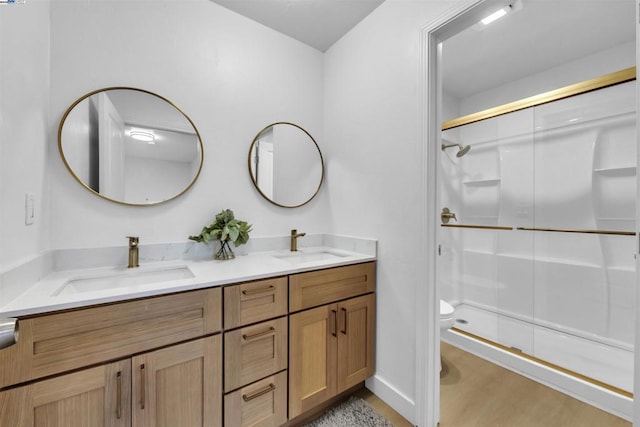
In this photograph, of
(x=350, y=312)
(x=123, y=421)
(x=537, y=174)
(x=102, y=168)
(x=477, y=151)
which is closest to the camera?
(x=123, y=421)

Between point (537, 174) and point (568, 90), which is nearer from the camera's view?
point (568, 90)

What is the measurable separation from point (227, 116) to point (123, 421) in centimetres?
162

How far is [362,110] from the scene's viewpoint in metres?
1.81

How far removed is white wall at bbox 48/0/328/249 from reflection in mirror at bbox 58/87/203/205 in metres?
A: 0.05

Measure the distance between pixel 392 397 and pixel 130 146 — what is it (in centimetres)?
211

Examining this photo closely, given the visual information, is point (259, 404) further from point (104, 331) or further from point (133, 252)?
point (133, 252)

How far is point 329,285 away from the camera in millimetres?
1477

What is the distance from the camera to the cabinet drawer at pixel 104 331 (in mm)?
801

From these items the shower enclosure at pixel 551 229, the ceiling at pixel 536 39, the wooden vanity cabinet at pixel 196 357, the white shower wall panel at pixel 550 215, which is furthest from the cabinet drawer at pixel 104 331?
the ceiling at pixel 536 39

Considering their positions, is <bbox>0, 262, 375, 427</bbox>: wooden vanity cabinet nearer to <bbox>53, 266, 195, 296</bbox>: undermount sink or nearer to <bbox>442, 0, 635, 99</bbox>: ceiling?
<bbox>53, 266, 195, 296</bbox>: undermount sink

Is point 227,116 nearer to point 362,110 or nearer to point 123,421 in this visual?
point 362,110

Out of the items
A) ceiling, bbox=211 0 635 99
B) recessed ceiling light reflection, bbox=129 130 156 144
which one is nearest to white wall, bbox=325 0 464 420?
ceiling, bbox=211 0 635 99

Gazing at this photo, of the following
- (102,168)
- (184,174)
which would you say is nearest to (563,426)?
(184,174)

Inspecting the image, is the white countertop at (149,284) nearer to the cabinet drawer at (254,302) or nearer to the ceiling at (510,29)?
the cabinet drawer at (254,302)
